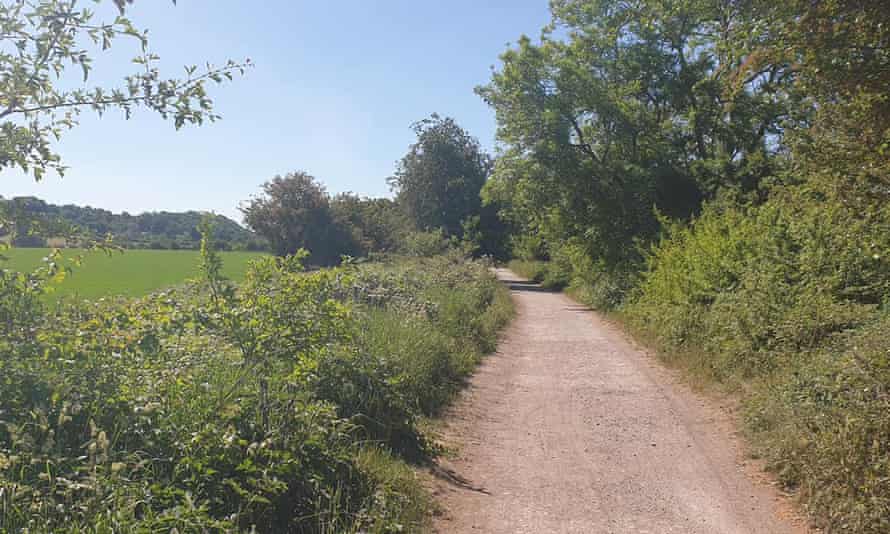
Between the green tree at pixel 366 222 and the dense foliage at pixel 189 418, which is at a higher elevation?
the green tree at pixel 366 222

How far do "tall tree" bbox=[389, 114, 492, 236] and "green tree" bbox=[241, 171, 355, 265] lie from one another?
690cm

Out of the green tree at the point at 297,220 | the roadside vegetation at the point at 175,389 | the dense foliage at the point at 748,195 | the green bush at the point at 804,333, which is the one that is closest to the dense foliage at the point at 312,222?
the green tree at the point at 297,220

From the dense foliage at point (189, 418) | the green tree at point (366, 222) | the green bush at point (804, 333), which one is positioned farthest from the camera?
the green tree at point (366, 222)

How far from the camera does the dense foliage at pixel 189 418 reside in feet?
11.9

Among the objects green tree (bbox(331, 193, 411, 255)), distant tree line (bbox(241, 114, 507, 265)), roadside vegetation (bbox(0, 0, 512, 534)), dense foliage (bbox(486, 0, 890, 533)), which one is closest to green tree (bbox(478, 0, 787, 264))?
dense foliage (bbox(486, 0, 890, 533))

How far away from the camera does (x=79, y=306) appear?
4867 mm

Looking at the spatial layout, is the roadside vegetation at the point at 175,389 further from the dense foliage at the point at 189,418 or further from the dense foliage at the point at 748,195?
the dense foliage at the point at 748,195

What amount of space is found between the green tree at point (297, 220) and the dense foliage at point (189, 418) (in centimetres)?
3442

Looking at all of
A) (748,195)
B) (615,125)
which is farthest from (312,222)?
(748,195)

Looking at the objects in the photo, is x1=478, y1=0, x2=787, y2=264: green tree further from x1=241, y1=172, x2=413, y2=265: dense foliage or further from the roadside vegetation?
the roadside vegetation

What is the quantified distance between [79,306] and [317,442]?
6.33 ft

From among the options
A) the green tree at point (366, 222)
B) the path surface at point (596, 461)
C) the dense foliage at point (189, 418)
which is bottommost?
A: the path surface at point (596, 461)

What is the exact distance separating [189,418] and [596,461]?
4149 mm

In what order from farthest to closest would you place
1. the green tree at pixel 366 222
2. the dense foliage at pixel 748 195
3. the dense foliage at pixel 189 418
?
1. the green tree at pixel 366 222
2. the dense foliage at pixel 748 195
3. the dense foliage at pixel 189 418
